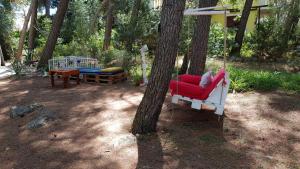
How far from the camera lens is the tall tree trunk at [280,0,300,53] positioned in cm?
1408

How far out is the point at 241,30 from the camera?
1598 centimetres

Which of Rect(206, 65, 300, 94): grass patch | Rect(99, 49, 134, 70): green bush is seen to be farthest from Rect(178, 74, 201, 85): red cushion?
Rect(99, 49, 134, 70): green bush

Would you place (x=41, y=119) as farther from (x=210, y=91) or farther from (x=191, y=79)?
(x=210, y=91)

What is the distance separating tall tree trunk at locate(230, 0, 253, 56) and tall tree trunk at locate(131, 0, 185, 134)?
1109 centimetres

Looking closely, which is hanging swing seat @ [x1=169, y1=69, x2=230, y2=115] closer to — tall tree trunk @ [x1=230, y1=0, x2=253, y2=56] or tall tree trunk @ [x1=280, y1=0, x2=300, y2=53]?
tall tree trunk @ [x1=280, y1=0, x2=300, y2=53]

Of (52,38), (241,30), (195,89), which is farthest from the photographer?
(241,30)

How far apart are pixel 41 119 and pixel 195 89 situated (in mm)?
2816

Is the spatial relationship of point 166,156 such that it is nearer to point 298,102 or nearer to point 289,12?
point 298,102

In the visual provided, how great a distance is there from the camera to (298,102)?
748cm

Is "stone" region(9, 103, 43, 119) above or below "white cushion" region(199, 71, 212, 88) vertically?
below

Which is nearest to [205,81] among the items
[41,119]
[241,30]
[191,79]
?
[191,79]

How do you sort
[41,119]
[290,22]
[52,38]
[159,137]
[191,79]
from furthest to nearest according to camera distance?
[290,22], [52,38], [191,79], [41,119], [159,137]

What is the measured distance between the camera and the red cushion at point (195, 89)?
19.3 ft

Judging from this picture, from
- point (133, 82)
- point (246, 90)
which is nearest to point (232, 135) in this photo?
point (246, 90)
